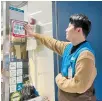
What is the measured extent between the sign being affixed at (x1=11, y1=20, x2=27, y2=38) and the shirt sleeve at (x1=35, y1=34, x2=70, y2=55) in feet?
0.54

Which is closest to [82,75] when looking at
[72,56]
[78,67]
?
[78,67]

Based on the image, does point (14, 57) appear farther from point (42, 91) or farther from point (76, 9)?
point (76, 9)

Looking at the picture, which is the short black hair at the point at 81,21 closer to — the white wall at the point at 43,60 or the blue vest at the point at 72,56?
the blue vest at the point at 72,56

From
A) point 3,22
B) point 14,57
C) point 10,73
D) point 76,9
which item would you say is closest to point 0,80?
point 10,73

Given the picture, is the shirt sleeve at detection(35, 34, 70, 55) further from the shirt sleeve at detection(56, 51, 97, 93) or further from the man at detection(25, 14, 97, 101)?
the shirt sleeve at detection(56, 51, 97, 93)

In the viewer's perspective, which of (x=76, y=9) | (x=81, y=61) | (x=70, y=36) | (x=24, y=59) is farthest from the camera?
(x=76, y=9)

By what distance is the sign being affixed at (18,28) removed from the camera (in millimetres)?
1832

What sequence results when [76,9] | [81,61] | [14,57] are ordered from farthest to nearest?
1. [76,9]
2. [14,57]
3. [81,61]

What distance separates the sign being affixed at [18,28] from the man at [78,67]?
1.46 ft

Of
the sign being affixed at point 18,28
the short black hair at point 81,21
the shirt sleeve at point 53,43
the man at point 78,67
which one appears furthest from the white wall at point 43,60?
the short black hair at point 81,21

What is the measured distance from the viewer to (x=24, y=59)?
1980 millimetres

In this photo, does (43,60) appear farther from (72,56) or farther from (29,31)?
(72,56)

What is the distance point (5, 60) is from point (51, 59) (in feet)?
1.87

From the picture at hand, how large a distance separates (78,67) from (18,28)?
693 mm
